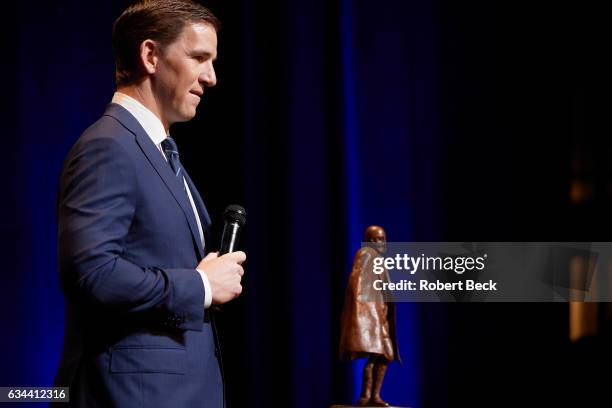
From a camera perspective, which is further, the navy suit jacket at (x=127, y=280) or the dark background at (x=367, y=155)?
the dark background at (x=367, y=155)

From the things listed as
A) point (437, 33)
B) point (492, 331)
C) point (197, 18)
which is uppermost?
point (437, 33)

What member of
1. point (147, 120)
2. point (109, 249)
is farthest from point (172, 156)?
point (109, 249)

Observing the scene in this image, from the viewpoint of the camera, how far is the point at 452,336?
3512mm

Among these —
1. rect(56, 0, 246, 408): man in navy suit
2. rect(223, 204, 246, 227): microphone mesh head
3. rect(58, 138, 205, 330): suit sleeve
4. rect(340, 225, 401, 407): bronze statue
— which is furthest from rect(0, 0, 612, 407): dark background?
rect(58, 138, 205, 330): suit sleeve

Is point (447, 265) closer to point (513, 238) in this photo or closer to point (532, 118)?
point (513, 238)

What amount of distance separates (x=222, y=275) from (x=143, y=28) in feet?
1.73

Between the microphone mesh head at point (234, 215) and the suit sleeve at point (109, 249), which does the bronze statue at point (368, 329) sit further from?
the suit sleeve at point (109, 249)

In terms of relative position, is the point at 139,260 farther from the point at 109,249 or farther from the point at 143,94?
the point at 143,94

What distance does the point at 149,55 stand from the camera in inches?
63.0

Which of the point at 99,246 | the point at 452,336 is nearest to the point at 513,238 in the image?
the point at 452,336

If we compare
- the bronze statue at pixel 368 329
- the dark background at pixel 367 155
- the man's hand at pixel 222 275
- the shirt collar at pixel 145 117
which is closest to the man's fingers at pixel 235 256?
the man's hand at pixel 222 275

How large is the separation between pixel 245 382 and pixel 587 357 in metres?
1.53

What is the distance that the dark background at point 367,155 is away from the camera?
3266 mm

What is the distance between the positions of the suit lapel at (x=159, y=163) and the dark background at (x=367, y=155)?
1777 millimetres
